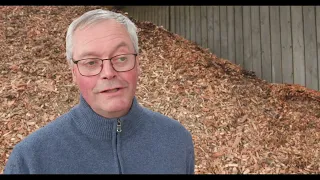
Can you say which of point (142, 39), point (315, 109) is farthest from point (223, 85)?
point (142, 39)

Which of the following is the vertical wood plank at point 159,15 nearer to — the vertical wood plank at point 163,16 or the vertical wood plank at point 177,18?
the vertical wood plank at point 163,16

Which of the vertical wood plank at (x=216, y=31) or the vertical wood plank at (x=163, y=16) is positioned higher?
the vertical wood plank at (x=163, y=16)

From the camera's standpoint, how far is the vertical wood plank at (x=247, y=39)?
6934mm

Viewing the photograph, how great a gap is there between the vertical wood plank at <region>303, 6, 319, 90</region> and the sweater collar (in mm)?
4673

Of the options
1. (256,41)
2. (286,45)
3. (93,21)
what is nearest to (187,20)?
(256,41)

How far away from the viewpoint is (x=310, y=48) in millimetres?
6070

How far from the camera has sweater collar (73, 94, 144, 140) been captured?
1.90m

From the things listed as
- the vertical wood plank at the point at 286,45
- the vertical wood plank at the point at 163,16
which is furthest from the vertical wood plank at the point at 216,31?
the vertical wood plank at the point at 163,16

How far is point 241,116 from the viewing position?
539cm

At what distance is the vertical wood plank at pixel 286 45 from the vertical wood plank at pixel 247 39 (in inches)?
24.8

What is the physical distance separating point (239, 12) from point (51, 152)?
19.0ft

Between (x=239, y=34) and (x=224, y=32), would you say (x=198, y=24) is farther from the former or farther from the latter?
(x=239, y=34)

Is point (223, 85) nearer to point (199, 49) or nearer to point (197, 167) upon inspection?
point (199, 49)

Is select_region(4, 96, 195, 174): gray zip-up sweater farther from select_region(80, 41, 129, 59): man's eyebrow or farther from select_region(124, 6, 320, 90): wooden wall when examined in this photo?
select_region(124, 6, 320, 90): wooden wall
